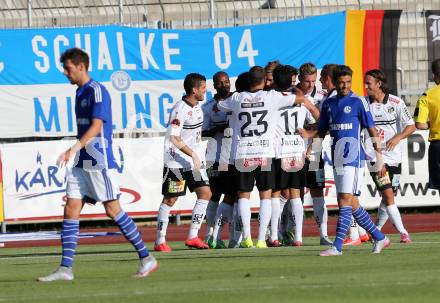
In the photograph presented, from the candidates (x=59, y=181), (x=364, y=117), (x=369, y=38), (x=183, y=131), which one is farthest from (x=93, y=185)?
(x=369, y=38)

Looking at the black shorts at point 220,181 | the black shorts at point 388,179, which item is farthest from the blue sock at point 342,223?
the black shorts at point 220,181

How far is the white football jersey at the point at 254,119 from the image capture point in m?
15.1

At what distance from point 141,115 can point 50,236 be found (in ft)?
16.3

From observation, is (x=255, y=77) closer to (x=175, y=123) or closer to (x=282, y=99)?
(x=282, y=99)

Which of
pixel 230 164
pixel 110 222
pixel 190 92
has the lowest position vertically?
pixel 110 222

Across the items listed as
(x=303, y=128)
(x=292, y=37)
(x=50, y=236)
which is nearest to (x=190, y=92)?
(x=303, y=128)

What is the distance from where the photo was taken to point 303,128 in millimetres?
16047

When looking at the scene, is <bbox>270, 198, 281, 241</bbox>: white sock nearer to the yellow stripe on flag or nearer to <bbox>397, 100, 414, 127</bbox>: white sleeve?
<bbox>397, 100, 414, 127</bbox>: white sleeve

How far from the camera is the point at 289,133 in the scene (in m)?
16.0

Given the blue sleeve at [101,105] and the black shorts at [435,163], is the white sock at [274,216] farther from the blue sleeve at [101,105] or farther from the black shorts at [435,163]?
the blue sleeve at [101,105]

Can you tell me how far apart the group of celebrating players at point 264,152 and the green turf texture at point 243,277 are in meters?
0.92

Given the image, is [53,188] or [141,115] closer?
[53,188]

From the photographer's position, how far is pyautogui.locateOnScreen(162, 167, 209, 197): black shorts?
52.4 ft

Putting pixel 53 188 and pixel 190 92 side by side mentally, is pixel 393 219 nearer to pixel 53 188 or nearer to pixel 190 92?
pixel 190 92
